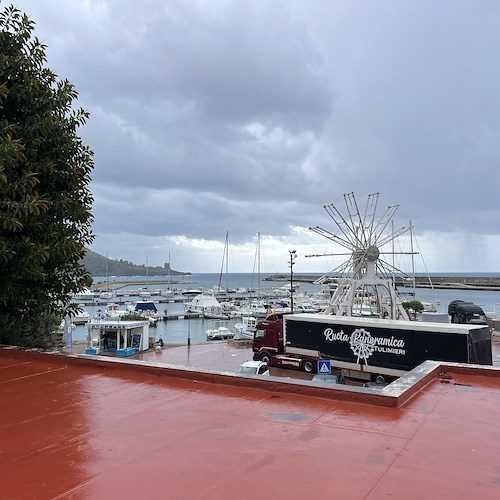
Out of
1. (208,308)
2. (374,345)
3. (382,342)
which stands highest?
(208,308)

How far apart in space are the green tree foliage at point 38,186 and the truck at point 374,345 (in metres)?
13.3

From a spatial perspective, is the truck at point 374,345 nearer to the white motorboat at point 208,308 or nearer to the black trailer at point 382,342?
the black trailer at point 382,342

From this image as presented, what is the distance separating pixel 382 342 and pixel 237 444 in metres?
15.9

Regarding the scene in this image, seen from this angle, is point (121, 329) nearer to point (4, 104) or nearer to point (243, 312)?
point (4, 104)

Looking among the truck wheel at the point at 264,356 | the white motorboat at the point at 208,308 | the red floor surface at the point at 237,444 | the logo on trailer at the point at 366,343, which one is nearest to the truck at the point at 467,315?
the truck wheel at the point at 264,356

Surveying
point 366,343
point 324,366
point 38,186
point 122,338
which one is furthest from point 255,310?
point 38,186

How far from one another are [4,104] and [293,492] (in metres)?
8.66

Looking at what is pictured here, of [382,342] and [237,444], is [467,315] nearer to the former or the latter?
[382,342]

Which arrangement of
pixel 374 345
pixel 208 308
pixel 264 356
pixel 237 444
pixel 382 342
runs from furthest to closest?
1. pixel 208 308
2. pixel 264 356
3. pixel 374 345
4. pixel 382 342
5. pixel 237 444

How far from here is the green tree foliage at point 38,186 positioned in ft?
25.9

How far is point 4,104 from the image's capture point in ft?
28.6

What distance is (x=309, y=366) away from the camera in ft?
73.7

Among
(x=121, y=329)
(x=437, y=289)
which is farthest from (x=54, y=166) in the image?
(x=437, y=289)

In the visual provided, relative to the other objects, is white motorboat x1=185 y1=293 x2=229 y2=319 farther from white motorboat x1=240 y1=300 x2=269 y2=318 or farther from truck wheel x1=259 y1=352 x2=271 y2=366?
truck wheel x1=259 y1=352 x2=271 y2=366
